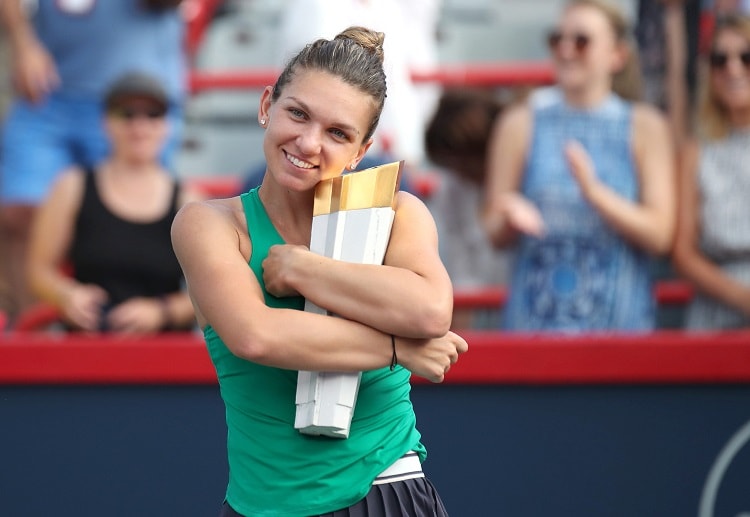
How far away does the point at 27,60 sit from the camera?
5547 millimetres

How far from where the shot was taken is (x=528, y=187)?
457cm

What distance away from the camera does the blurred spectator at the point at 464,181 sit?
16.0 ft

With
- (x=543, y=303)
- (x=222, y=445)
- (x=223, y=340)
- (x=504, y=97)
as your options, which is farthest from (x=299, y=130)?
(x=504, y=97)

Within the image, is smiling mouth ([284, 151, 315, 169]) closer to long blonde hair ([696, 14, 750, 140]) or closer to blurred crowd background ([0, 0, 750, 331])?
blurred crowd background ([0, 0, 750, 331])

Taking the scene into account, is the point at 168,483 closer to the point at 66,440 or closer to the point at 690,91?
the point at 66,440

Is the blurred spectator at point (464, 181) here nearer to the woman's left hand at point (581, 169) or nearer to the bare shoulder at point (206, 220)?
the woman's left hand at point (581, 169)

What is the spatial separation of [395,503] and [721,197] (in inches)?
96.3

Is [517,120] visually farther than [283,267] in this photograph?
Yes

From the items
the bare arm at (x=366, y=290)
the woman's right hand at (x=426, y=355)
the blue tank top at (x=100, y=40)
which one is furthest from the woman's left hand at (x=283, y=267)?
the blue tank top at (x=100, y=40)

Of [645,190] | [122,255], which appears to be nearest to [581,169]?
[645,190]

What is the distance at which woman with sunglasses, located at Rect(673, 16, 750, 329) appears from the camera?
14.5 feet

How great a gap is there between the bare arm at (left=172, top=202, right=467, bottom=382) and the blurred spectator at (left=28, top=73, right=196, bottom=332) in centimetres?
197

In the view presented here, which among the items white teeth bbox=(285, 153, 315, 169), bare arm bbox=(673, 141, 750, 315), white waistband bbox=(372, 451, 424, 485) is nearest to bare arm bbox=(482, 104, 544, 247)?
bare arm bbox=(673, 141, 750, 315)

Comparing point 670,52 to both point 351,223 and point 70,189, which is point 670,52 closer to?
point 70,189
